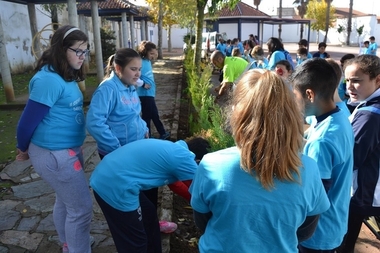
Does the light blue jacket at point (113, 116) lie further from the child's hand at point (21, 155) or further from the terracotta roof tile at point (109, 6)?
the terracotta roof tile at point (109, 6)

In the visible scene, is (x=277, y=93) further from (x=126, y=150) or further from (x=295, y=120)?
(x=126, y=150)

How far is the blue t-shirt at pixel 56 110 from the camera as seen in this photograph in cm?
207

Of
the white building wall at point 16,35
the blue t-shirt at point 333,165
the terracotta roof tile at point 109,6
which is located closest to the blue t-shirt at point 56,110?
the blue t-shirt at point 333,165

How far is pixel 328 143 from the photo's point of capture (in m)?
1.69

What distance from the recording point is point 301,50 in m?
7.52

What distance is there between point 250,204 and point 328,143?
0.68 metres

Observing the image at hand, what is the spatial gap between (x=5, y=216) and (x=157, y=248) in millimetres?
1873

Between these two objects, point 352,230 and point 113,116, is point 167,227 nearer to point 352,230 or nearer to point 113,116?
point 113,116

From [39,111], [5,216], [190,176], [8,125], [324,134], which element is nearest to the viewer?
[324,134]

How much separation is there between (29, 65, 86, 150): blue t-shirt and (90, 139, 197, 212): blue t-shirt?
0.43 meters

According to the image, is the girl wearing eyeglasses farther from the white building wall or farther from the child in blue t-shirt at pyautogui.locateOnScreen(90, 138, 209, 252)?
the white building wall

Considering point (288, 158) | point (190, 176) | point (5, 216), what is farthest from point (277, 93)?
point (5, 216)

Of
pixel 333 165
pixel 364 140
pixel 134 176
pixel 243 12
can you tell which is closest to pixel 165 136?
pixel 134 176

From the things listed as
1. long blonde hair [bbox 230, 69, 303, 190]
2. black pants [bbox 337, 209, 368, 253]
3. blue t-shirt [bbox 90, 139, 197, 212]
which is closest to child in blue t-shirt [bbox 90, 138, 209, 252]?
blue t-shirt [bbox 90, 139, 197, 212]
